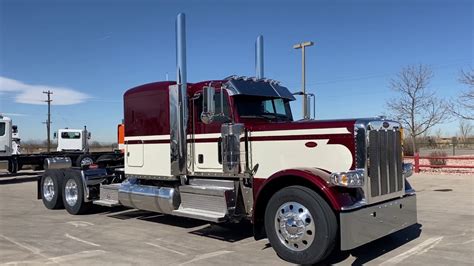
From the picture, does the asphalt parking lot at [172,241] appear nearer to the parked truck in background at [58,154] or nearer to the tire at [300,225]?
the tire at [300,225]

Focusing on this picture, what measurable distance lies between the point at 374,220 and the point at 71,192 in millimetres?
7518

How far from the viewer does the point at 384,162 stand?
679 cm

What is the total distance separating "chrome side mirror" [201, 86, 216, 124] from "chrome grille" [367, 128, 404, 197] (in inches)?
97.0

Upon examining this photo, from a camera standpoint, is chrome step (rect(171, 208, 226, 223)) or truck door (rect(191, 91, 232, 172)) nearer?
chrome step (rect(171, 208, 226, 223))

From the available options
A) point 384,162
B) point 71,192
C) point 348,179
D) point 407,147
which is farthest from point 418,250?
point 407,147

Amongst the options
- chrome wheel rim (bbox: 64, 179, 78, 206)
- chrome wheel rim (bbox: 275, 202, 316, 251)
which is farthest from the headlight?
chrome wheel rim (bbox: 64, 179, 78, 206)

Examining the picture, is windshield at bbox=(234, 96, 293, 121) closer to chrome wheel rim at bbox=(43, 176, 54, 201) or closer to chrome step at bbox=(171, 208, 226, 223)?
chrome step at bbox=(171, 208, 226, 223)

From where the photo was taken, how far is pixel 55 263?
6344 mm

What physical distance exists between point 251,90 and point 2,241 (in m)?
4.77

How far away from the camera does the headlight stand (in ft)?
19.8

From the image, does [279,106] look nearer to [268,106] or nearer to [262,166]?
[268,106]

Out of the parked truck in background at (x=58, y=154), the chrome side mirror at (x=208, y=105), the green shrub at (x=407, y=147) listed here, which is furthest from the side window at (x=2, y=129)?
the green shrub at (x=407, y=147)

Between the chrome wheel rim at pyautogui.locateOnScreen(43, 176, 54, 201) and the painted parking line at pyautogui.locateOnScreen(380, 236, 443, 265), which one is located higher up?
the chrome wheel rim at pyautogui.locateOnScreen(43, 176, 54, 201)

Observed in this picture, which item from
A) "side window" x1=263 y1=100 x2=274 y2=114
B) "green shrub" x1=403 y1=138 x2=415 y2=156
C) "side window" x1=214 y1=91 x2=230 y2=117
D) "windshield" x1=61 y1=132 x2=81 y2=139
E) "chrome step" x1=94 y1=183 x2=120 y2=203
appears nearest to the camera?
"side window" x1=214 y1=91 x2=230 y2=117
